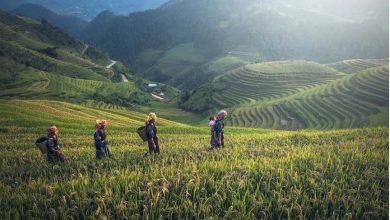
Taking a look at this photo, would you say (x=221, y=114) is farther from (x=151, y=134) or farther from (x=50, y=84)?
(x=50, y=84)

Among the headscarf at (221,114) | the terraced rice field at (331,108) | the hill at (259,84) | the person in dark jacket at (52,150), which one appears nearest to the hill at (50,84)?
the hill at (259,84)

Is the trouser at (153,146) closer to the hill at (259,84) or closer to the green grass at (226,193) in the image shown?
the green grass at (226,193)

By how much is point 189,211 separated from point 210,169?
3141 millimetres

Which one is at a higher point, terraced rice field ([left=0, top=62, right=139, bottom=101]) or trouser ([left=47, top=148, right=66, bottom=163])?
terraced rice field ([left=0, top=62, right=139, bottom=101])

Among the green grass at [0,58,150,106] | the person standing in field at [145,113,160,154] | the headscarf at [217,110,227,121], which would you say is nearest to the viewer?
the person standing in field at [145,113,160,154]

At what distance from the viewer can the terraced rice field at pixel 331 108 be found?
4218 inches

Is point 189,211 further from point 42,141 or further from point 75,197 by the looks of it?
point 42,141

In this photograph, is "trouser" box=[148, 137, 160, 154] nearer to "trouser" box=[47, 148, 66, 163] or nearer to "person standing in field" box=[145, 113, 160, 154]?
"person standing in field" box=[145, 113, 160, 154]

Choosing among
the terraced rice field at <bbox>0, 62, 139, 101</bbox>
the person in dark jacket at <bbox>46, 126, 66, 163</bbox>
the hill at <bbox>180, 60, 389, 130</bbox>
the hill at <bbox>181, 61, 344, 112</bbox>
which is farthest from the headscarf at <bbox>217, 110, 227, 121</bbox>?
the hill at <bbox>181, 61, 344, 112</bbox>

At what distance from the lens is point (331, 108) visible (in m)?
118

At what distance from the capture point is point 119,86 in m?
187

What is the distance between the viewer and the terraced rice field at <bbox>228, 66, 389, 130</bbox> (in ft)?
351

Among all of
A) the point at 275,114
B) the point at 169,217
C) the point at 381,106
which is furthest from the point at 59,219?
the point at 275,114

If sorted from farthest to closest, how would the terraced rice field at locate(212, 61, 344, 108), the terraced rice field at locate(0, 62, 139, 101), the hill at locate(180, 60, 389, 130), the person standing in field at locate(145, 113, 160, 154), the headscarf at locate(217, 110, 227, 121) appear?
the terraced rice field at locate(212, 61, 344, 108), the terraced rice field at locate(0, 62, 139, 101), the hill at locate(180, 60, 389, 130), the headscarf at locate(217, 110, 227, 121), the person standing in field at locate(145, 113, 160, 154)
